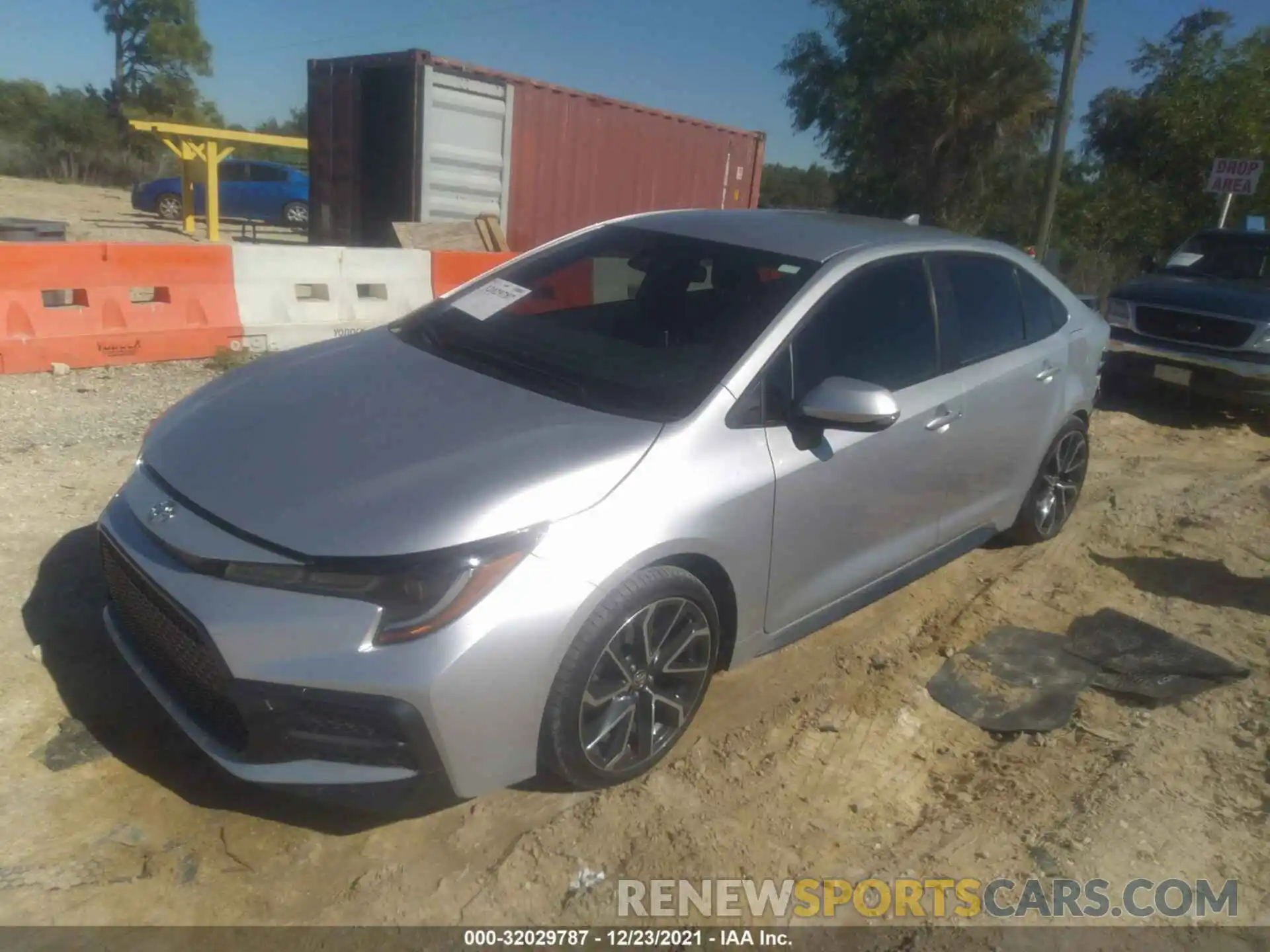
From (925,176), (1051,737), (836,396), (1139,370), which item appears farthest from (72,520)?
(925,176)

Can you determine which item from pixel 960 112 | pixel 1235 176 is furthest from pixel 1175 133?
pixel 1235 176

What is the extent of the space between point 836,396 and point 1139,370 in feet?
22.8

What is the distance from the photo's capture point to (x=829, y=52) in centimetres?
3231

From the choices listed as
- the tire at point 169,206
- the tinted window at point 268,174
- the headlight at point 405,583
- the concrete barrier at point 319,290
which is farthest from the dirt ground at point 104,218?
the headlight at point 405,583

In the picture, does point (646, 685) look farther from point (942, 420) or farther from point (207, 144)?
point (207, 144)

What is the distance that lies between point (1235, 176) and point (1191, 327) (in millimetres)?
5611

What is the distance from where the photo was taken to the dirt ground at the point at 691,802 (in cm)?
265

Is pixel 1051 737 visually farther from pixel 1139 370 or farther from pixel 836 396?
pixel 1139 370

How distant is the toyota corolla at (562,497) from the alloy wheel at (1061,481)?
70 centimetres

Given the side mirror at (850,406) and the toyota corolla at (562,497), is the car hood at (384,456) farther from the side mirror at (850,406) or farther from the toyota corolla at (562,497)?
the side mirror at (850,406)

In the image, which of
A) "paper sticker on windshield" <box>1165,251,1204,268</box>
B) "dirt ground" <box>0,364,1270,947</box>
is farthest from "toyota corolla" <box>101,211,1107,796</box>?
"paper sticker on windshield" <box>1165,251,1204,268</box>

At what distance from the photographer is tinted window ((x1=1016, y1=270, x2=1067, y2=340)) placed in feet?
15.6

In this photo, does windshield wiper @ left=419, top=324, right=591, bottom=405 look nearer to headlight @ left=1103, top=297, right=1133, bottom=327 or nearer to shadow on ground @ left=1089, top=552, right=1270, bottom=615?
shadow on ground @ left=1089, top=552, right=1270, bottom=615

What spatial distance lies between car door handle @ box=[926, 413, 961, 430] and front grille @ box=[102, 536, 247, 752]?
263 cm
